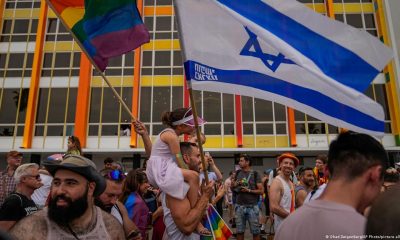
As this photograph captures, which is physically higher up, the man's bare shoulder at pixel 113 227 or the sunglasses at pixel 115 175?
the sunglasses at pixel 115 175

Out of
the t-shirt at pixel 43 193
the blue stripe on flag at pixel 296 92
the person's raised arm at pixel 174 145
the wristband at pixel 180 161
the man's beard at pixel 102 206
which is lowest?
the man's beard at pixel 102 206

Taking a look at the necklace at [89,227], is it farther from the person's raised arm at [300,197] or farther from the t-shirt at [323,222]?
the person's raised arm at [300,197]

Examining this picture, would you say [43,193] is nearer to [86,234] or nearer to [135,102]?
[86,234]

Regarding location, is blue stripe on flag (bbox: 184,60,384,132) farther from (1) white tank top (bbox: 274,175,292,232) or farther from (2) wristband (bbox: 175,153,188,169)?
(1) white tank top (bbox: 274,175,292,232)

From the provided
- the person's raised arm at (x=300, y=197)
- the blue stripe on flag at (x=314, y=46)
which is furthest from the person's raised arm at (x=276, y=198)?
the blue stripe on flag at (x=314, y=46)

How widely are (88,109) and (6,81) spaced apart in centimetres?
564

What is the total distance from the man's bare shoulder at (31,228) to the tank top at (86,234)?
36 mm

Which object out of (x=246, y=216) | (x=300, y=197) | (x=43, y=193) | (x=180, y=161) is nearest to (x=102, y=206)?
(x=180, y=161)

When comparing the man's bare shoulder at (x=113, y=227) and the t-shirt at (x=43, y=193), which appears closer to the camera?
the man's bare shoulder at (x=113, y=227)

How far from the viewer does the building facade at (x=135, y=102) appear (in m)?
20.1

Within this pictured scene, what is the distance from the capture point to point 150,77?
69.1 ft

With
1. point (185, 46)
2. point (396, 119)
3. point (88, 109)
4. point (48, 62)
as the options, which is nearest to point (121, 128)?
point (88, 109)

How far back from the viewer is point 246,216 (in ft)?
21.4

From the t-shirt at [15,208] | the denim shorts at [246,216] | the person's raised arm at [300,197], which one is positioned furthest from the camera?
the denim shorts at [246,216]
